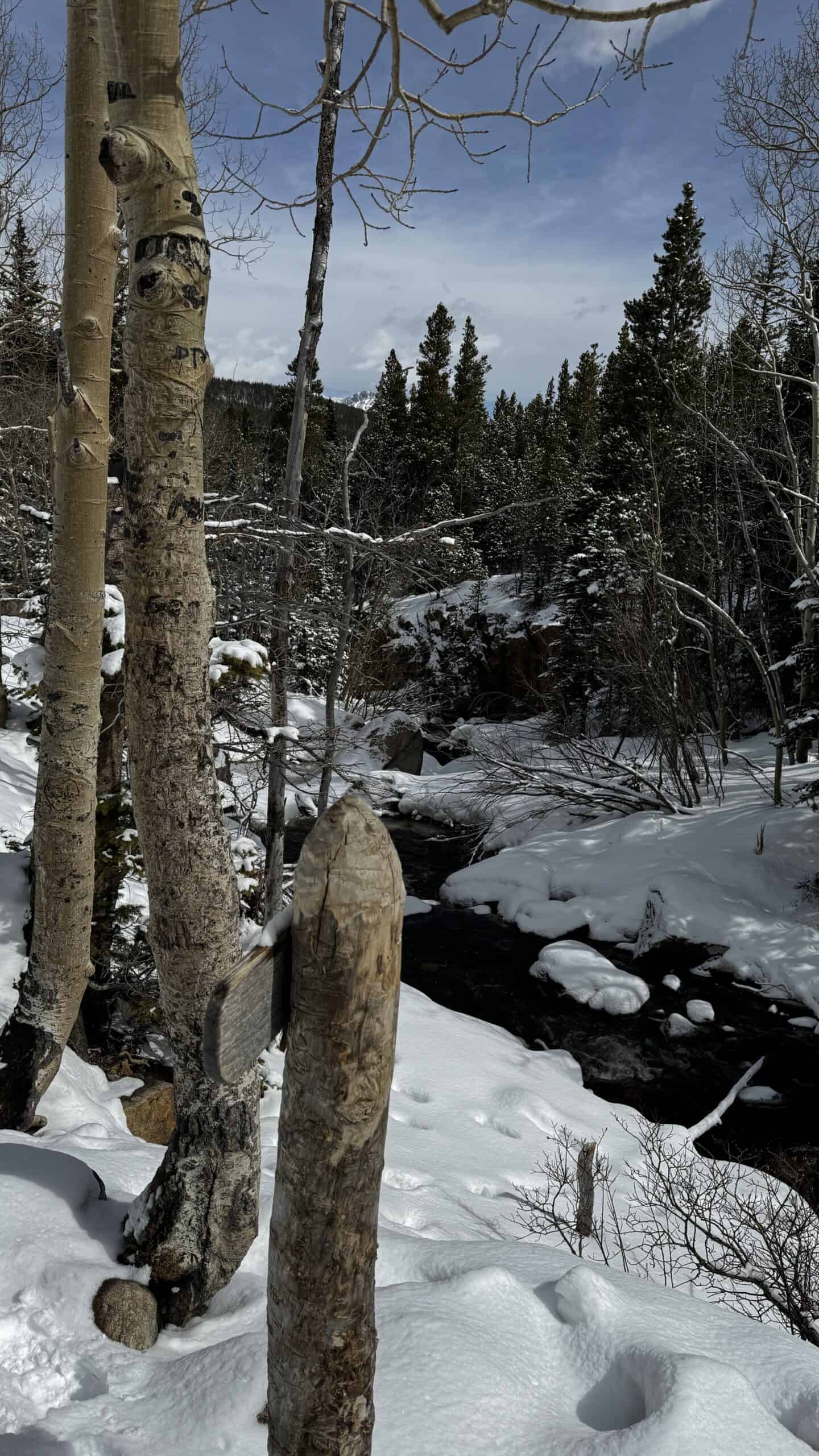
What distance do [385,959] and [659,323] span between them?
28.0 m

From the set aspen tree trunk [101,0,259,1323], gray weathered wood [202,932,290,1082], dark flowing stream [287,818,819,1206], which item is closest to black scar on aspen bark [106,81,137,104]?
aspen tree trunk [101,0,259,1323]

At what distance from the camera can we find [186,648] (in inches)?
95.7

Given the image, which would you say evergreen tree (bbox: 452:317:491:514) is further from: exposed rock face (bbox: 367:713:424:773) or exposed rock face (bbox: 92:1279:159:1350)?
exposed rock face (bbox: 92:1279:159:1350)

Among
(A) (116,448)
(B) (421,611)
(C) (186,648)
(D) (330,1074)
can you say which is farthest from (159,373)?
(B) (421,611)

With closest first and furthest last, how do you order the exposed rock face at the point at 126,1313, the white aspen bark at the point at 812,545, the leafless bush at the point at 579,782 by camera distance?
the exposed rock face at the point at 126,1313, the white aspen bark at the point at 812,545, the leafless bush at the point at 579,782

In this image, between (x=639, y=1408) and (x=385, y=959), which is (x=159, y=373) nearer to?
(x=385, y=959)

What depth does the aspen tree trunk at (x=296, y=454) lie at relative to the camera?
216 inches

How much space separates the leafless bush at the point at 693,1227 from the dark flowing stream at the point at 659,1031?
2.44 feet

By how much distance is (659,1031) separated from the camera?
30.8ft

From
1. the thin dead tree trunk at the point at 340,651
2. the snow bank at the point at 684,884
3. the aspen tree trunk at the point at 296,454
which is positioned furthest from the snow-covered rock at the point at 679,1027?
the aspen tree trunk at the point at 296,454

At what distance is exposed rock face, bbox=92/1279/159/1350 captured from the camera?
235 cm

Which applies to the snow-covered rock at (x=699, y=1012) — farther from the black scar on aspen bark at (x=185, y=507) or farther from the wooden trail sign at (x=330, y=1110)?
the black scar on aspen bark at (x=185, y=507)

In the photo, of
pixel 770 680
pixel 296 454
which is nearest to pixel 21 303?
pixel 296 454

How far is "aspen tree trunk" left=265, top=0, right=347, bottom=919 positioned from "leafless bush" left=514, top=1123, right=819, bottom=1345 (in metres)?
2.73
